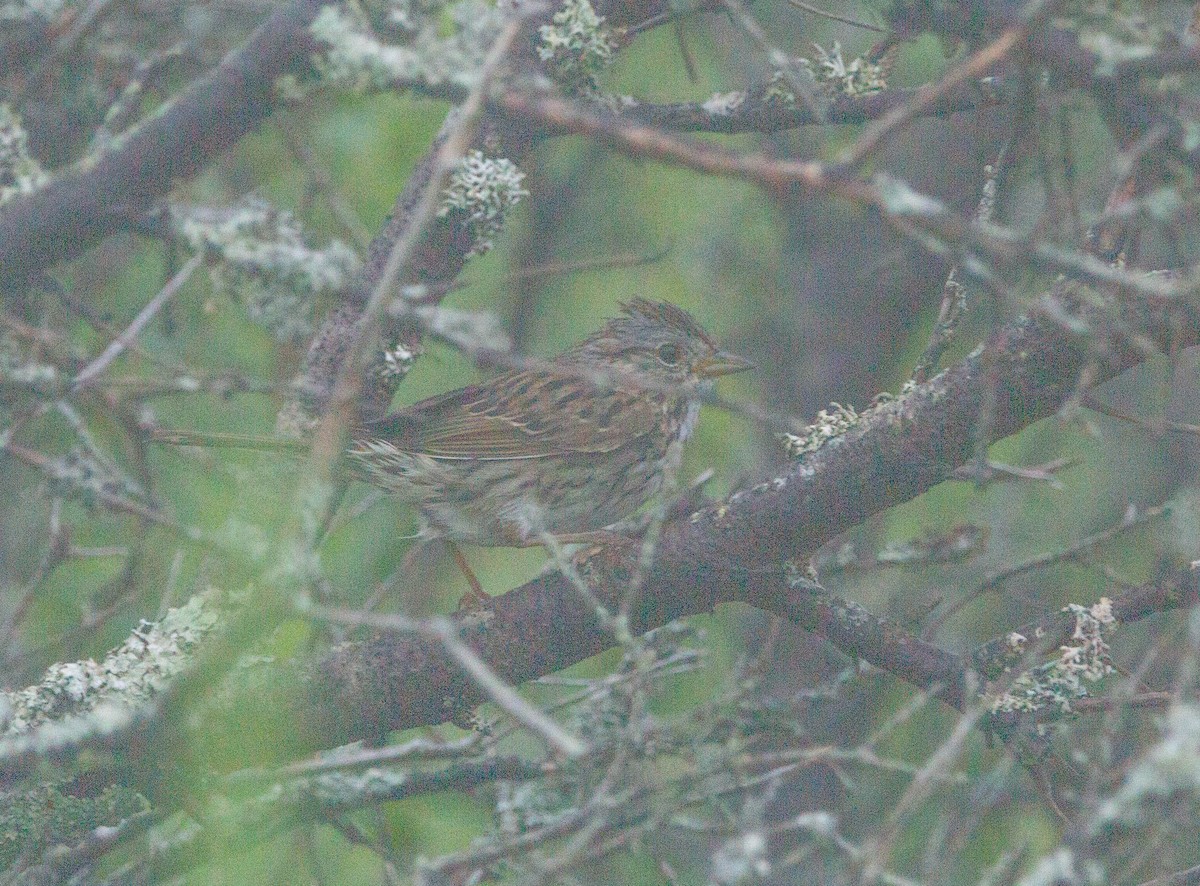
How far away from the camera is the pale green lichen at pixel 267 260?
88.0 inches

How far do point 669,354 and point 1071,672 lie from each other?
271cm

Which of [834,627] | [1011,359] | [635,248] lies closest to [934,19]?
[1011,359]

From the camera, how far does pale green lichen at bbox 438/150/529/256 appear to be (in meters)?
3.69

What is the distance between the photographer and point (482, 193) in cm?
372

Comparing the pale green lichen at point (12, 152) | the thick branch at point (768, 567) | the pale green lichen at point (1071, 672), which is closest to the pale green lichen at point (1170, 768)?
the thick branch at point (768, 567)

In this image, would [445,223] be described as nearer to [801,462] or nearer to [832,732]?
[801,462]

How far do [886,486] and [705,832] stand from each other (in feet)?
2.66

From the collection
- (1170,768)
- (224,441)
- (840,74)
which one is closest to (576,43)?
(840,74)

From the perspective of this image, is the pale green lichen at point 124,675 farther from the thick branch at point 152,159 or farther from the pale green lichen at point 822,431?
the pale green lichen at point 822,431

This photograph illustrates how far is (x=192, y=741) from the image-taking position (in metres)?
2.54

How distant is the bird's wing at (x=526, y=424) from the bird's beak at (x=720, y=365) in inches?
16.8

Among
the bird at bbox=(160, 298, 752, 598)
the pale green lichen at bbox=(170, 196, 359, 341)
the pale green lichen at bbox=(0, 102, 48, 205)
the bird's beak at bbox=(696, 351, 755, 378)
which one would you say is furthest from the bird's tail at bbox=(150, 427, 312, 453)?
the bird's beak at bbox=(696, 351, 755, 378)

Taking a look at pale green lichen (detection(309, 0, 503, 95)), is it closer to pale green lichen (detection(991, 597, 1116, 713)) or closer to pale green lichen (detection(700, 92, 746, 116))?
pale green lichen (detection(700, 92, 746, 116))

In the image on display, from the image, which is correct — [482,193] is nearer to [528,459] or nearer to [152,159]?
[152,159]
